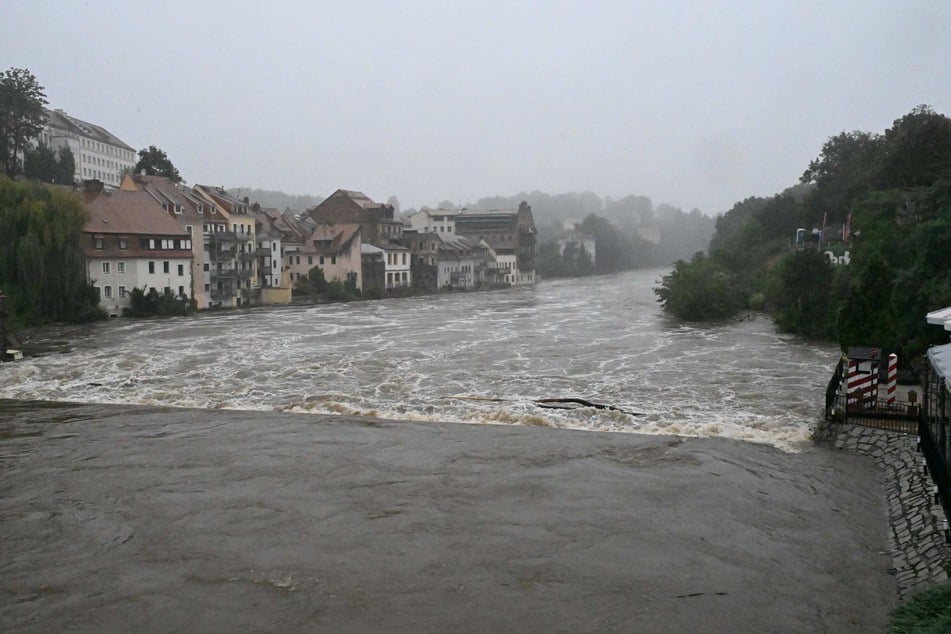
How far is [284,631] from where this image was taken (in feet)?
29.6

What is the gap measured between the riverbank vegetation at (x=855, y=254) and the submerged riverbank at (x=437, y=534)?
641 cm

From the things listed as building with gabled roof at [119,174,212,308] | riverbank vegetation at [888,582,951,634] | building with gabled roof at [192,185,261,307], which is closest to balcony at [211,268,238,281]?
building with gabled roof at [192,185,261,307]

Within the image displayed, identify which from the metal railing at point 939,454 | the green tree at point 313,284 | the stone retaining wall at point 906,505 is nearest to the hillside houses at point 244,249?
the green tree at point 313,284

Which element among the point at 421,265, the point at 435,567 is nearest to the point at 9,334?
the point at 435,567

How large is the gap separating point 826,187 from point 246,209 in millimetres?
41366

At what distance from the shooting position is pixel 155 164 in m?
66.4

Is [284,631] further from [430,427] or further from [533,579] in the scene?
[430,427]

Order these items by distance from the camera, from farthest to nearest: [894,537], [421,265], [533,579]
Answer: [421,265] → [894,537] → [533,579]

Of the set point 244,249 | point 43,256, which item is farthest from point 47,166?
point 43,256

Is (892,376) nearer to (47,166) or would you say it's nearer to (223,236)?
(223,236)

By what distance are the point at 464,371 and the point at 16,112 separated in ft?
161

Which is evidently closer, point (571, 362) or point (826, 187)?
point (571, 362)

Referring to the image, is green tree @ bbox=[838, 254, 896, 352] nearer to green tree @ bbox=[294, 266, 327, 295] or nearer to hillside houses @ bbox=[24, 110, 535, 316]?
hillside houses @ bbox=[24, 110, 535, 316]

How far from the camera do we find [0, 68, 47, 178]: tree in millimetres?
58438
